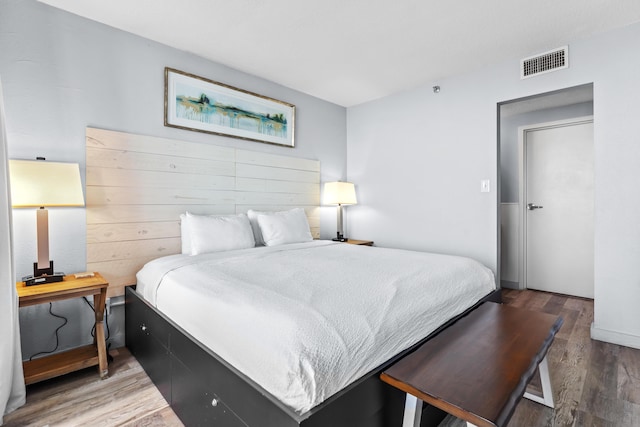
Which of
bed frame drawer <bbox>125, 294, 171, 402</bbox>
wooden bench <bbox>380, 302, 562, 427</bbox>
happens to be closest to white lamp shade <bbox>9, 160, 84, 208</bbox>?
bed frame drawer <bbox>125, 294, 171, 402</bbox>

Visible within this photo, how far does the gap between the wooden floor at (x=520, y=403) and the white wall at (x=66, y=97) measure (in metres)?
0.48

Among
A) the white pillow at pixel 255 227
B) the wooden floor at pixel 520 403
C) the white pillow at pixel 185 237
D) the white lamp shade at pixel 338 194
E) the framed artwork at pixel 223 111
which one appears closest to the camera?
the wooden floor at pixel 520 403

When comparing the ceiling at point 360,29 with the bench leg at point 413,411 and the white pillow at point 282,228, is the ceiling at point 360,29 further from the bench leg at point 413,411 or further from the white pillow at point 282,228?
the bench leg at point 413,411

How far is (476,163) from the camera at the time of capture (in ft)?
10.2

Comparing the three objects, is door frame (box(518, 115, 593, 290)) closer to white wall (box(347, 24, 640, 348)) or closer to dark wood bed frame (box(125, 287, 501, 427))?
white wall (box(347, 24, 640, 348))

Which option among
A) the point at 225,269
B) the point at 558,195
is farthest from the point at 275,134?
the point at 558,195

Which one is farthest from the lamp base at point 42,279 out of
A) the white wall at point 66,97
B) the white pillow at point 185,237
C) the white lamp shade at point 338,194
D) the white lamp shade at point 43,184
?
the white lamp shade at point 338,194

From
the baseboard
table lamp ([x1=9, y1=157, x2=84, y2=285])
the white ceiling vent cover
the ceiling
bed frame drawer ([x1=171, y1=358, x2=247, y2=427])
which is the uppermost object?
the ceiling

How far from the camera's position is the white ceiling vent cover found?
8.54 ft

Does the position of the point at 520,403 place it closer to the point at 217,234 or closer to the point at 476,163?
the point at 476,163

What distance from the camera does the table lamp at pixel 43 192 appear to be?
1778mm

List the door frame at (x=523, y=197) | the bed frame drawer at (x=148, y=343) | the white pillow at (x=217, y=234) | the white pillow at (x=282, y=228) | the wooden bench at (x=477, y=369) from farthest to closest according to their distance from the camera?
the door frame at (x=523, y=197)
the white pillow at (x=282, y=228)
the white pillow at (x=217, y=234)
the bed frame drawer at (x=148, y=343)
the wooden bench at (x=477, y=369)

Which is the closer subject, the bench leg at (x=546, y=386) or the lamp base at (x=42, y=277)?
the bench leg at (x=546, y=386)

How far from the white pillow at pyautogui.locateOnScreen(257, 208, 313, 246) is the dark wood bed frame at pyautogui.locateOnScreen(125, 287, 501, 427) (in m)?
1.22
